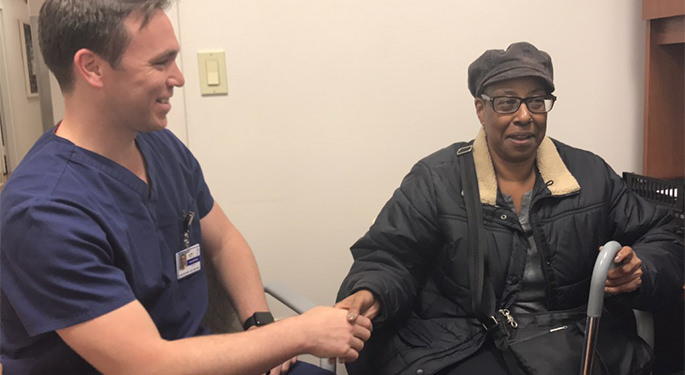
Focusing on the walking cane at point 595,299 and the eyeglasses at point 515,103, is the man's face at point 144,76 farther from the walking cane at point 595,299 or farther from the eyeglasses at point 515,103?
the walking cane at point 595,299

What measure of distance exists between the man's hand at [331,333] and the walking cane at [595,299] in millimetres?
518

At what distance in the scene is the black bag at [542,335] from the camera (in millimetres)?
1594

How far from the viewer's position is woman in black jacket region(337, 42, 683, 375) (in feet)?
5.50

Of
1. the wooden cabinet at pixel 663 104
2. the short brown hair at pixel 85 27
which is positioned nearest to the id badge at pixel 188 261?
the short brown hair at pixel 85 27

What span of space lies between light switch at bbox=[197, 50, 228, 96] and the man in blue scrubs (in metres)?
0.69

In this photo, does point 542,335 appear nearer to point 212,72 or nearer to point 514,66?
point 514,66

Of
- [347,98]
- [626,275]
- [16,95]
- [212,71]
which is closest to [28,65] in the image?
[16,95]

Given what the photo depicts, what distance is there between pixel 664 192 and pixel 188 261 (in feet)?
4.62

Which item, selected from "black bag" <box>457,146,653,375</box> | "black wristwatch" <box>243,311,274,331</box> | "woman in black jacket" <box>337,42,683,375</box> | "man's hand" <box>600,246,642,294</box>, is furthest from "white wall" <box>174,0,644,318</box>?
"man's hand" <box>600,246,642,294</box>

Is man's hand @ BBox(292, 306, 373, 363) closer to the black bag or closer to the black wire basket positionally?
the black bag

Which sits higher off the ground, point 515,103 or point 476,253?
point 515,103

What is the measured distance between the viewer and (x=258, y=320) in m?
1.61

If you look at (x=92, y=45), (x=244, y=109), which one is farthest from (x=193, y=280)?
(x=244, y=109)

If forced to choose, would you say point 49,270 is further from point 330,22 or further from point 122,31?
point 330,22
